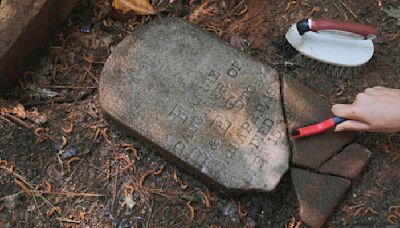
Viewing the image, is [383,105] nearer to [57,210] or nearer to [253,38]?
[253,38]

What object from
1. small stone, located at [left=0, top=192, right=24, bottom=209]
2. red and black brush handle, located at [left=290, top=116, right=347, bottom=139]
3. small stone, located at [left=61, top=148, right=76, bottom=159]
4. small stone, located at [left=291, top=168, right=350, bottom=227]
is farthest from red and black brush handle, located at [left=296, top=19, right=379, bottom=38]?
small stone, located at [left=0, top=192, right=24, bottom=209]

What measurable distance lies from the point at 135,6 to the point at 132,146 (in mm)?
694

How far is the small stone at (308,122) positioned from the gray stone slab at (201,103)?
4cm

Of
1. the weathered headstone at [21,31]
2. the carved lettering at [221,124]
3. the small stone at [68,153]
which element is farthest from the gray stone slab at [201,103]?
the weathered headstone at [21,31]

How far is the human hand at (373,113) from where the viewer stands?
2.04 metres

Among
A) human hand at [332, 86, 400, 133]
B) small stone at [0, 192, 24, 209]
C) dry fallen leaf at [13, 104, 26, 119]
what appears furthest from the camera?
dry fallen leaf at [13, 104, 26, 119]

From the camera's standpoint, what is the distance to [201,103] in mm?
2168

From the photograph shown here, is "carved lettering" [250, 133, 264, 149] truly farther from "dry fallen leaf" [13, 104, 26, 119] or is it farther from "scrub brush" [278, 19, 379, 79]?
"dry fallen leaf" [13, 104, 26, 119]

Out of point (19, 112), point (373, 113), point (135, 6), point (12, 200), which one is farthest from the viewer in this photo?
point (135, 6)

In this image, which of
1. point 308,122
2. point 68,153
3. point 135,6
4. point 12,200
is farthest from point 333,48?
point 12,200

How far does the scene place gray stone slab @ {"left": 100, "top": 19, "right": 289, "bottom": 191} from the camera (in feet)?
6.82

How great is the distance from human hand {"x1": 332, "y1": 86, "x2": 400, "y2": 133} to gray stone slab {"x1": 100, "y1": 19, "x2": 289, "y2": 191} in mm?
246

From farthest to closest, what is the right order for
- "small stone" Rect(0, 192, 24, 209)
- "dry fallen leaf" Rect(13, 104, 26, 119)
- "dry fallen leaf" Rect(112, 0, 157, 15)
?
"dry fallen leaf" Rect(112, 0, 157, 15) → "dry fallen leaf" Rect(13, 104, 26, 119) → "small stone" Rect(0, 192, 24, 209)

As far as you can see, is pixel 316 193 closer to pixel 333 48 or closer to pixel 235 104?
pixel 235 104
